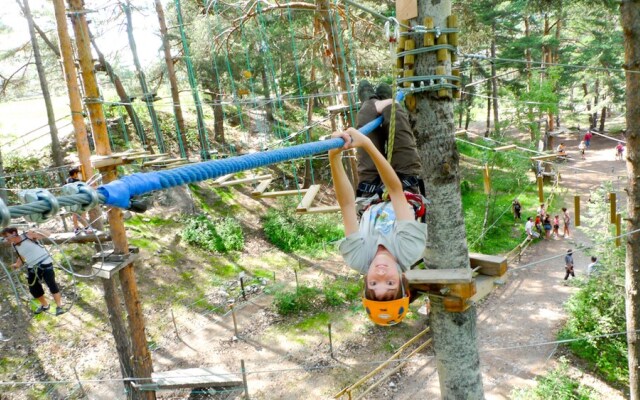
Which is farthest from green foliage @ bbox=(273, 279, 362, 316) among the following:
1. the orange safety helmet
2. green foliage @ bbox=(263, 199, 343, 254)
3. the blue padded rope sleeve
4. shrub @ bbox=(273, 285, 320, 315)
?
the blue padded rope sleeve

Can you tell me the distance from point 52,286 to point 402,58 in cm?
458

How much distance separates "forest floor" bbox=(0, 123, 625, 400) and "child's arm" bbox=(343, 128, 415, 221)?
13.8 ft

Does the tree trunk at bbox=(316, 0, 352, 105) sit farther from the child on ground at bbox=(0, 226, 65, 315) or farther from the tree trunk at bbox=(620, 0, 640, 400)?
the child on ground at bbox=(0, 226, 65, 315)

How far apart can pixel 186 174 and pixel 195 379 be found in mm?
5122

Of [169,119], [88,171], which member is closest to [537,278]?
[88,171]

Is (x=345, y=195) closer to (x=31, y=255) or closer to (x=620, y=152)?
(x=31, y=255)

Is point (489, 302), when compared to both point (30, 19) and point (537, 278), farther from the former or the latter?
point (30, 19)

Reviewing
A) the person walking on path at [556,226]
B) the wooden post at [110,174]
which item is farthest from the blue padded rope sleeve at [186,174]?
the person walking on path at [556,226]

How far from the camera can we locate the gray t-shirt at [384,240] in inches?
80.4

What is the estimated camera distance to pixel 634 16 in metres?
3.71

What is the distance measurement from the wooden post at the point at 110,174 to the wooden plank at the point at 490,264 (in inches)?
139

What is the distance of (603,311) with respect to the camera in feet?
22.0

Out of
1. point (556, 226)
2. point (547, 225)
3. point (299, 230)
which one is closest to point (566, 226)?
point (556, 226)

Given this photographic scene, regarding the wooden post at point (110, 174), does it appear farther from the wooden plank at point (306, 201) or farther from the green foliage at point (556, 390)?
the green foliage at point (556, 390)
